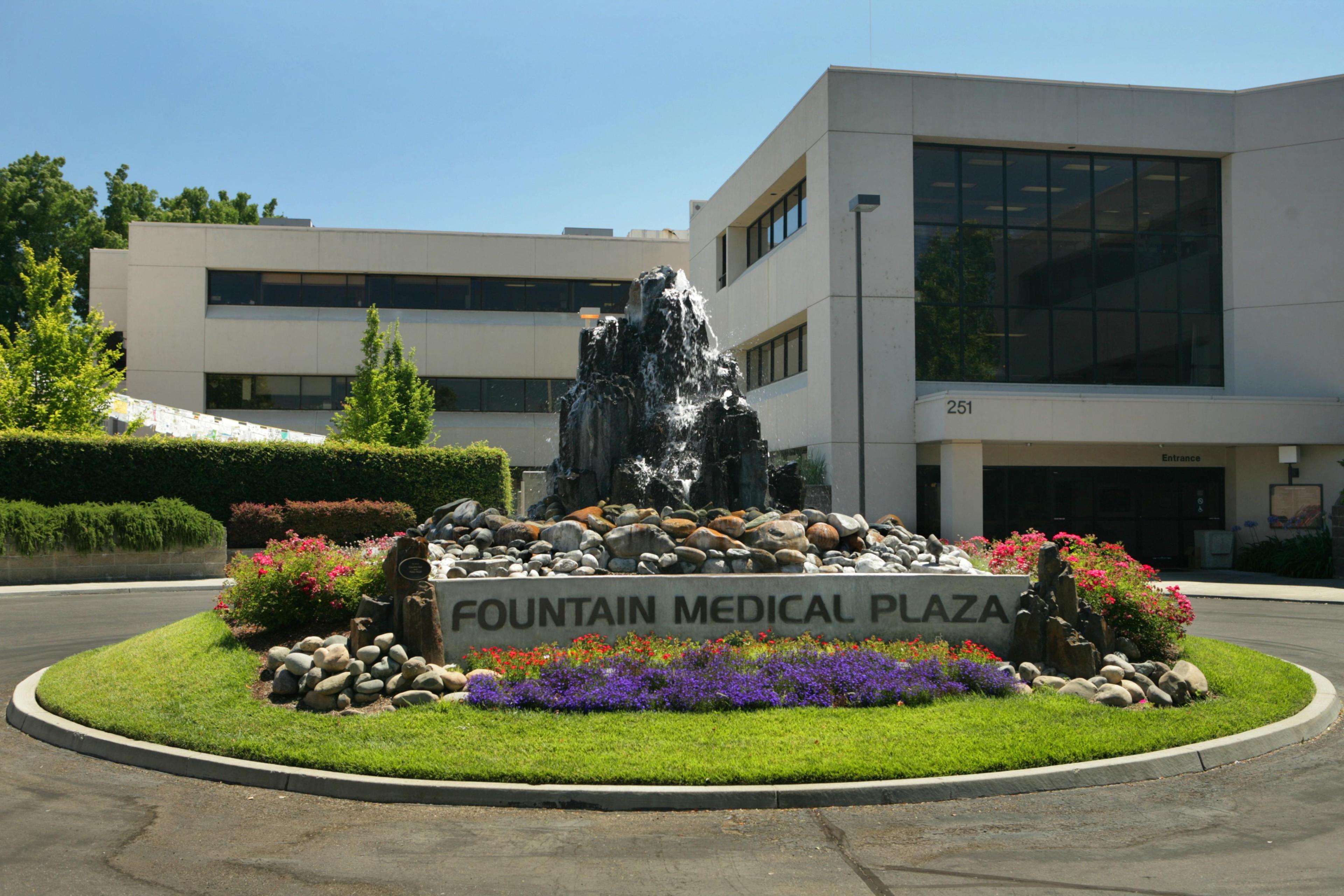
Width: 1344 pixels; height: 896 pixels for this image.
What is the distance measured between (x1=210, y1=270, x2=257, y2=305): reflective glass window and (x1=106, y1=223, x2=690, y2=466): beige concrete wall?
0.35 m

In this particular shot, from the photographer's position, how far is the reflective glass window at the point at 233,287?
39.4 metres

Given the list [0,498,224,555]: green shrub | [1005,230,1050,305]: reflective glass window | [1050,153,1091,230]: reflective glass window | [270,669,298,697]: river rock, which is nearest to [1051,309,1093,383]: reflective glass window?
[1005,230,1050,305]: reflective glass window

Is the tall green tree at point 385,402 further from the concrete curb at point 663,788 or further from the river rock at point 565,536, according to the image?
the concrete curb at point 663,788

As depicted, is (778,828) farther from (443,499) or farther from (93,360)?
(93,360)

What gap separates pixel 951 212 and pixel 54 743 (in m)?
23.5

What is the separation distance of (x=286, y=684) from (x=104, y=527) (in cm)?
1589

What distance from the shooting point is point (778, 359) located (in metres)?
32.0

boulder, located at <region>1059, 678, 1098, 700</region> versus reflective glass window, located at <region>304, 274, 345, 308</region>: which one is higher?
reflective glass window, located at <region>304, 274, 345, 308</region>

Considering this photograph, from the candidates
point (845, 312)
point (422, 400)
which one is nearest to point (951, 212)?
point (845, 312)

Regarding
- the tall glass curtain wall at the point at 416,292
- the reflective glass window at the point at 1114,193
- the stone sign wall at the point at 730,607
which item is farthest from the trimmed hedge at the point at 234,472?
the reflective glass window at the point at 1114,193

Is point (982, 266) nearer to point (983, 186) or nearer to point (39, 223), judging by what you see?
point (983, 186)

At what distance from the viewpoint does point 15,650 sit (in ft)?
42.7

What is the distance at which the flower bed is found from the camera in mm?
8625

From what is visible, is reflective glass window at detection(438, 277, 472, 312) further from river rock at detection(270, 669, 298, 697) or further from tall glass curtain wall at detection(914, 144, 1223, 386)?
river rock at detection(270, 669, 298, 697)
